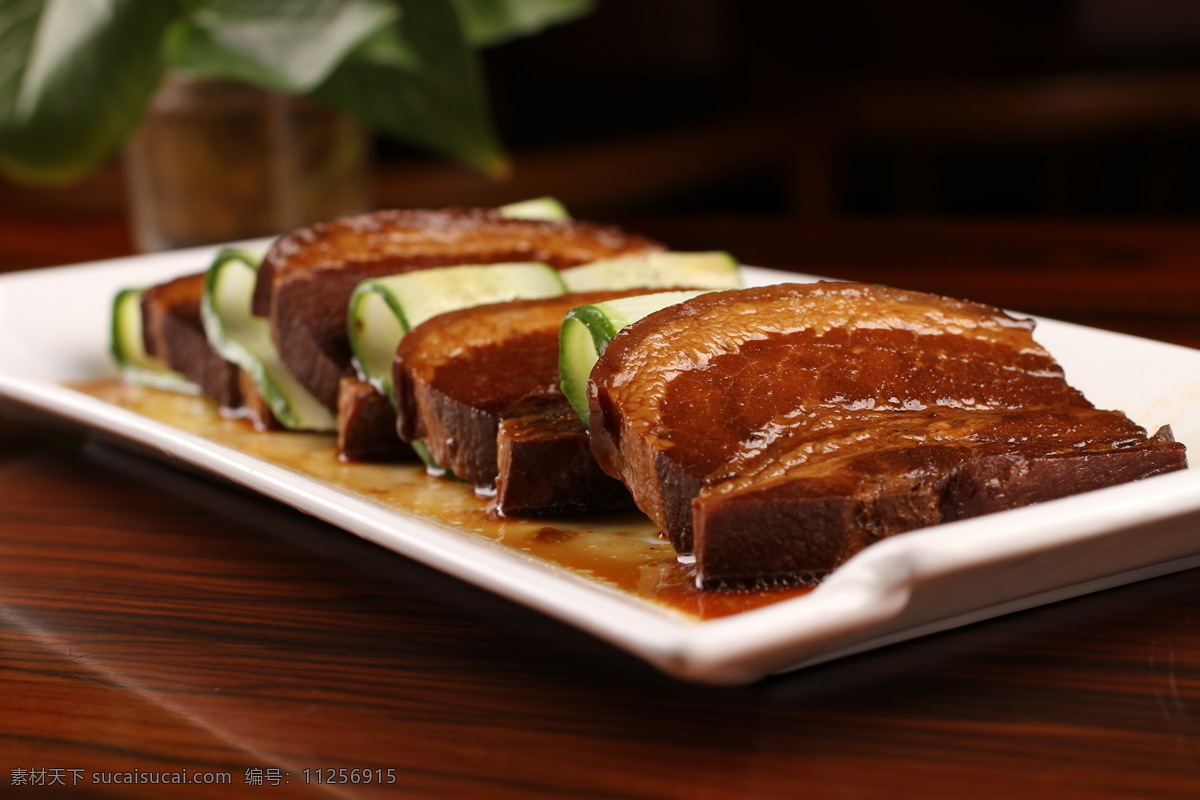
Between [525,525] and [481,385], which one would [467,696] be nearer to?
[525,525]

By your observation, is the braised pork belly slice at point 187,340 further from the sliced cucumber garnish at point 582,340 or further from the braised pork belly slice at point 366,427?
the sliced cucumber garnish at point 582,340

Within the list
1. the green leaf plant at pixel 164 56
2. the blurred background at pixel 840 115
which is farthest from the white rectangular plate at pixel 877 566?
the blurred background at pixel 840 115

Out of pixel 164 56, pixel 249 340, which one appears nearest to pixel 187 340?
pixel 249 340

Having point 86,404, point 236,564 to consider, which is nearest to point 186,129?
point 86,404

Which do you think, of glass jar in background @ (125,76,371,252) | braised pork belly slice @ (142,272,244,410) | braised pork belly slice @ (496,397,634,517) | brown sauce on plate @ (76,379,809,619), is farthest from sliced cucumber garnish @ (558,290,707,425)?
glass jar in background @ (125,76,371,252)

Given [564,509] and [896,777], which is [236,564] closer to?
[564,509]

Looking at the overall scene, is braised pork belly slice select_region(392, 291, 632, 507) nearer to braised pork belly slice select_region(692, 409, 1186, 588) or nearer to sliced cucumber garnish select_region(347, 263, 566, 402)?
sliced cucumber garnish select_region(347, 263, 566, 402)

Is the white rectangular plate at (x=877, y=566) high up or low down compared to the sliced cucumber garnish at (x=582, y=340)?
down
